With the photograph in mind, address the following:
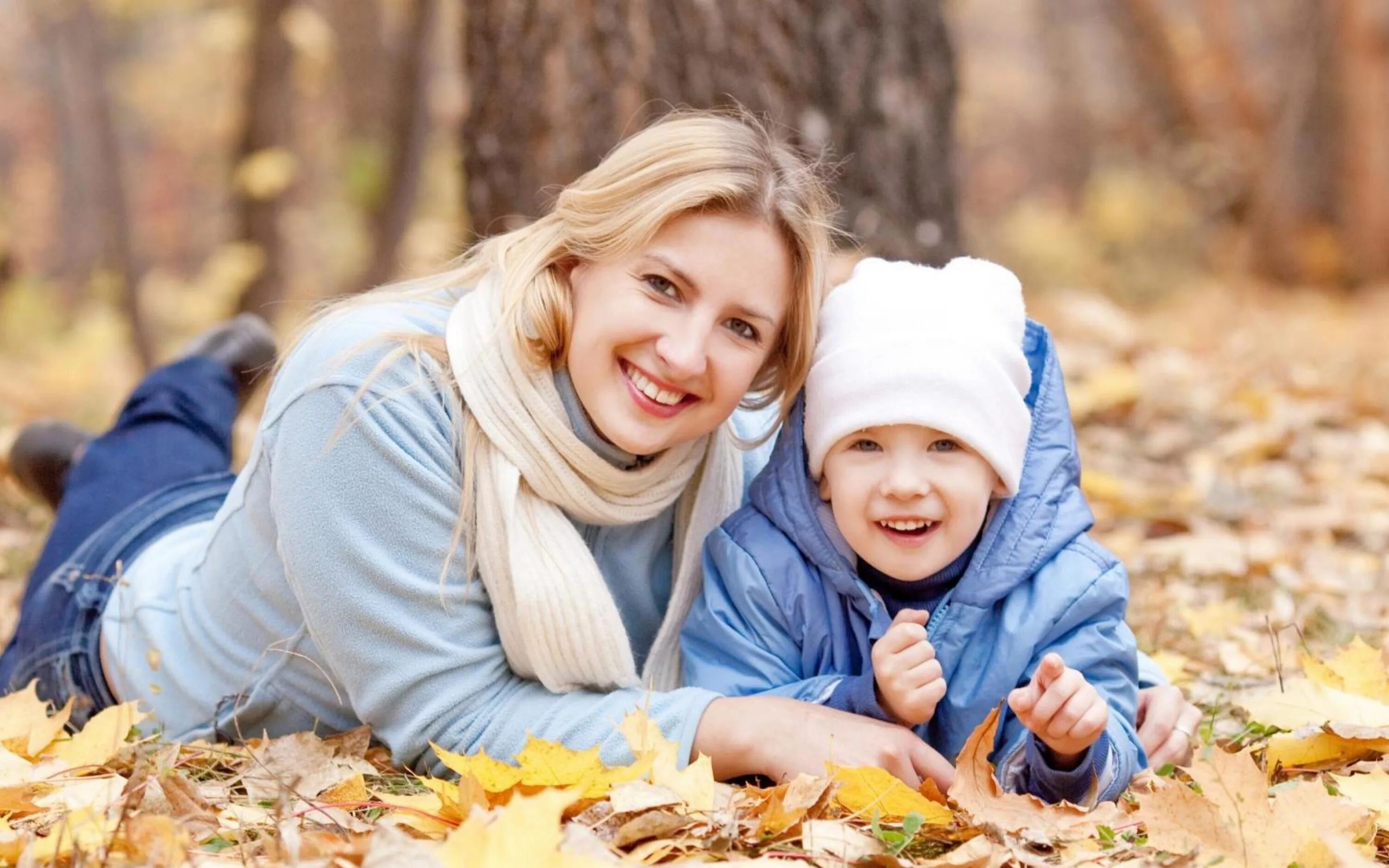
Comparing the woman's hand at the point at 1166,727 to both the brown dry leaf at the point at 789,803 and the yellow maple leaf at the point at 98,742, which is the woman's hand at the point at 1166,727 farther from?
the yellow maple leaf at the point at 98,742

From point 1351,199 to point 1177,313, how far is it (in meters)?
2.22

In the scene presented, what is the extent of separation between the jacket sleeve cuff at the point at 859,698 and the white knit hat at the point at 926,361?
1.12ft

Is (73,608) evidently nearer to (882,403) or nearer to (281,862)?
(281,862)

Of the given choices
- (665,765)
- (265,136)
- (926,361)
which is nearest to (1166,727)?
(926,361)

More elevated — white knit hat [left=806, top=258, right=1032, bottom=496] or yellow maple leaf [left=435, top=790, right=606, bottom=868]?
white knit hat [left=806, top=258, right=1032, bottom=496]

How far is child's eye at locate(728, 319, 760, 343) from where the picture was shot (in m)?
2.11

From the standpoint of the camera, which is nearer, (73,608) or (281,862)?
(281,862)

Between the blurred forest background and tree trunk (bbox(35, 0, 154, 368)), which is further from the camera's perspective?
tree trunk (bbox(35, 0, 154, 368))

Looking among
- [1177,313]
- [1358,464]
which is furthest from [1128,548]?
[1177,313]

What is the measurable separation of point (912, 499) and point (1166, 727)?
0.58 meters

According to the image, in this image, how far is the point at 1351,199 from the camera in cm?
903

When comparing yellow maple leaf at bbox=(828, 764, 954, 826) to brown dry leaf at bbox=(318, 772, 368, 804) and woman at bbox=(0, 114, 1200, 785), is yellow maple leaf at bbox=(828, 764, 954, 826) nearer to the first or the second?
woman at bbox=(0, 114, 1200, 785)

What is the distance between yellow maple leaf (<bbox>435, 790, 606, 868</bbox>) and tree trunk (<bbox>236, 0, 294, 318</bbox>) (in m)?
4.80

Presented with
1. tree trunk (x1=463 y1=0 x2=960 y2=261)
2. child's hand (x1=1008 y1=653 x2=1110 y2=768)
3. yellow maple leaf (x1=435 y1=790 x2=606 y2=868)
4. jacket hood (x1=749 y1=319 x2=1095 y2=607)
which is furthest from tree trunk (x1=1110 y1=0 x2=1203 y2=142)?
yellow maple leaf (x1=435 y1=790 x2=606 y2=868)
